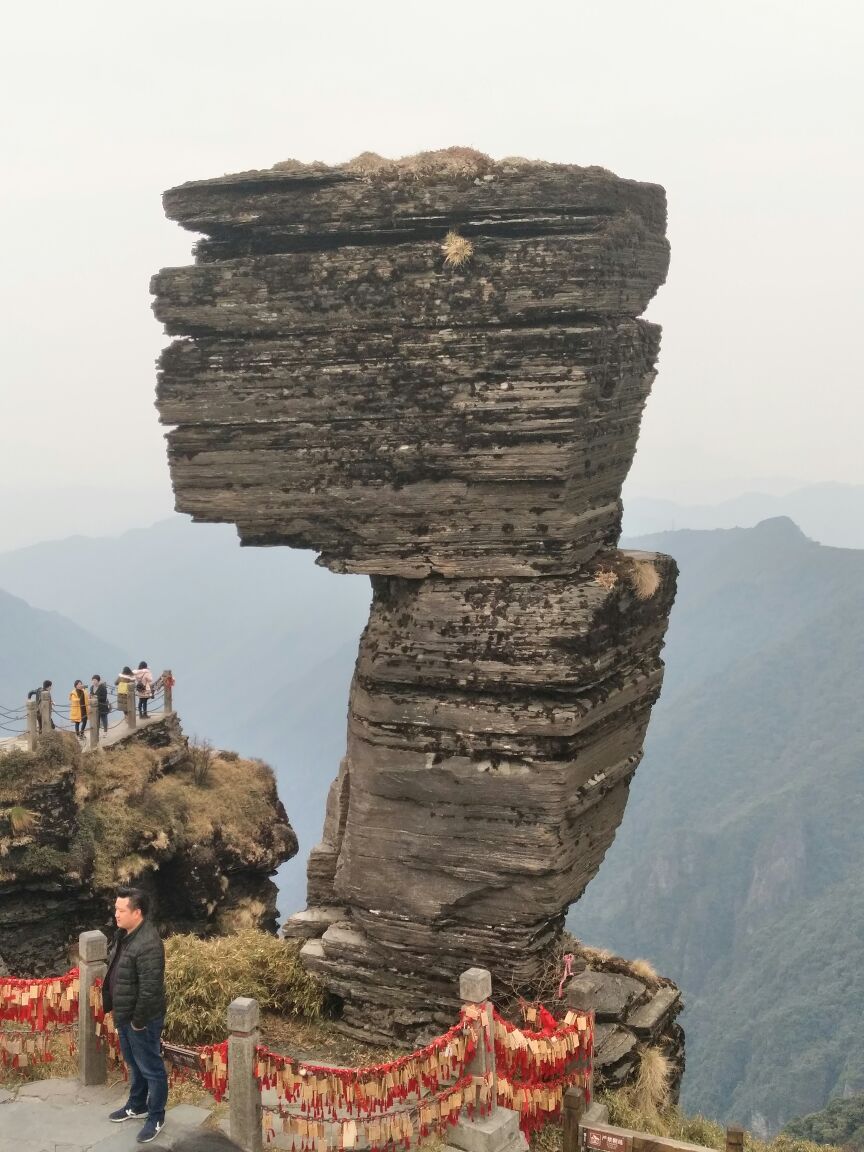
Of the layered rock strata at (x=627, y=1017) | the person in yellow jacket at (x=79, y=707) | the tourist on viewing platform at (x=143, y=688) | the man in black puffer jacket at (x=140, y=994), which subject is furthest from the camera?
the tourist on viewing platform at (x=143, y=688)

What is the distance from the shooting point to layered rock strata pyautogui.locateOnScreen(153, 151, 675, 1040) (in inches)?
549

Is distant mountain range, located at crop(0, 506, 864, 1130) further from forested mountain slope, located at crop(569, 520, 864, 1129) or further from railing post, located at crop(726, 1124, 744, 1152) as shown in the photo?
railing post, located at crop(726, 1124, 744, 1152)

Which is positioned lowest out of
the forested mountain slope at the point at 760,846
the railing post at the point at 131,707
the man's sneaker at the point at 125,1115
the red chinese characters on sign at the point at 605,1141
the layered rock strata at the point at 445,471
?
the forested mountain slope at the point at 760,846

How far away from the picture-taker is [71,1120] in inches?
468

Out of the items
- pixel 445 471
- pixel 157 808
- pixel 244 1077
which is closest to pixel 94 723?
pixel 157 808

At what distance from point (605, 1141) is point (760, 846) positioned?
97.7 metres

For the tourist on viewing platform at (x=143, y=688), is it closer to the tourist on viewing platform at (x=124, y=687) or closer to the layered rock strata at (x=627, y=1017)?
the tourist on viewing platform at (x=124, y=687)

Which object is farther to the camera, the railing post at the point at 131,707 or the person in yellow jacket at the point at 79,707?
the railing post at the point at 131,707

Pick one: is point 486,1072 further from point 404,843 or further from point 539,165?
point 539,165

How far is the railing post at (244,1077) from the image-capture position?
1123 centimetres

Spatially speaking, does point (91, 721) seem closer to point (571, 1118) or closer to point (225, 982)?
point (225, 982)

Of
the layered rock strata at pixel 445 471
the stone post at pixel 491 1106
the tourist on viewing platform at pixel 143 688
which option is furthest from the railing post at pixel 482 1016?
the tourist on viewing platform at pixel 143 688

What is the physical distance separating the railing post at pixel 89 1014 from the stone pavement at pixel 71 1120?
17 centimetres

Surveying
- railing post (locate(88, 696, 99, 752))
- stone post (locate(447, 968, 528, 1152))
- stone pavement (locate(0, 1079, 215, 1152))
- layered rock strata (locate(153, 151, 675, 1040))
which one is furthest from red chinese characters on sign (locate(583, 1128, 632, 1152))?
railing post (locate(88, 696, 99, 752))
